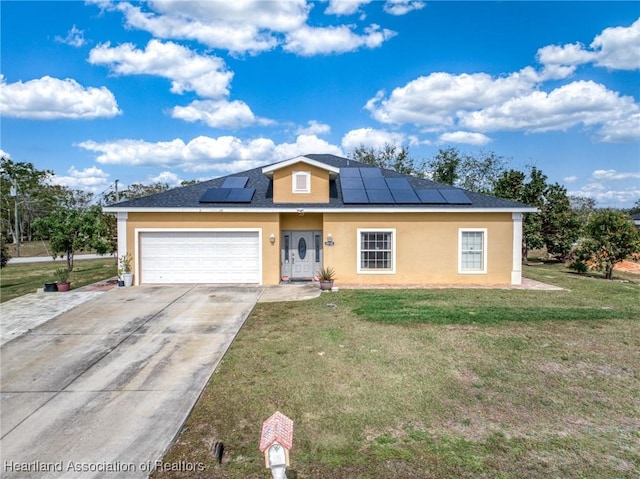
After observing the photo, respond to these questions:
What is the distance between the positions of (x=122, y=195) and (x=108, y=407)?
49212mm

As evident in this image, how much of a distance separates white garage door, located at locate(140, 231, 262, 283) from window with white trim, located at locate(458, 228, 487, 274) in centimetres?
773

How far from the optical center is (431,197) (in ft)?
48.2

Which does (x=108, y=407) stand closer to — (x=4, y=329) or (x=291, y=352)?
(x=291, y=352)

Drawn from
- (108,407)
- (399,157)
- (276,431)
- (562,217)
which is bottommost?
(108,407)

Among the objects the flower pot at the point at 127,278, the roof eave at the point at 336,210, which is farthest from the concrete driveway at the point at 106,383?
the roof eave at the point at 336,210

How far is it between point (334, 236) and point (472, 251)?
5.33 meters

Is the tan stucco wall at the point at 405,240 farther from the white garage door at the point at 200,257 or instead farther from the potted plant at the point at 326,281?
the potted plant at the point at 326,281

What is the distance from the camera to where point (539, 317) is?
31.0ft

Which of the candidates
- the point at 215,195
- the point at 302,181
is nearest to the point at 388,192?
the point at 302,181

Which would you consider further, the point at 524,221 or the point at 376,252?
the point at 524,221

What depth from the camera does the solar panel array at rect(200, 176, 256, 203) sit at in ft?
46.9

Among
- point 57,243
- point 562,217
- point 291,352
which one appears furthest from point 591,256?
point 57,243

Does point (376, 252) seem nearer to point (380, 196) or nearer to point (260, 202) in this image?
point (380, 196)

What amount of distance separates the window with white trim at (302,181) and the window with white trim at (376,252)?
2.74m
